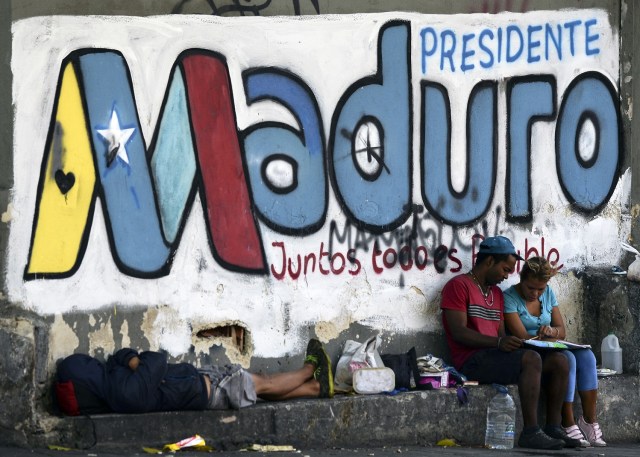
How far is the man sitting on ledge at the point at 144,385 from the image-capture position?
301 inches

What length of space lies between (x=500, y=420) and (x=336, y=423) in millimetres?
1235

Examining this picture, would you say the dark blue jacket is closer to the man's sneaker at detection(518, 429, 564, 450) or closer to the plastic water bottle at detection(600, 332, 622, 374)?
the man's sneaker at detection(518, 429, 564, 450)

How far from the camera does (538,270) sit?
30.5 feet

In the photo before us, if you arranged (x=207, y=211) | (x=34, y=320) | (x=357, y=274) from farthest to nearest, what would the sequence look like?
(x=357, y=274), (x=207, y=211), (x=34, y=320)

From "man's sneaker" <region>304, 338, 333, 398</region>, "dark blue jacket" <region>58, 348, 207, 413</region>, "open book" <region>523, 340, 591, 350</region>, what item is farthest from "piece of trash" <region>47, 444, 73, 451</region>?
"open book" <region>523, 340, 591, 350</region>

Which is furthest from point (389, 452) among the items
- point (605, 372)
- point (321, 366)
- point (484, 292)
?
point (605, 372)

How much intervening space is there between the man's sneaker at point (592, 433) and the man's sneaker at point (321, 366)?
1911 mm

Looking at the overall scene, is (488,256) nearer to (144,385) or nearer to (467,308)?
(467,308)

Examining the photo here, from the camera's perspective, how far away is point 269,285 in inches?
343

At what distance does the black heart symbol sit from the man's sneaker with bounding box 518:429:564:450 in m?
3.36

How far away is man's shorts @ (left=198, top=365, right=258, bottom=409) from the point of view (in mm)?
7961

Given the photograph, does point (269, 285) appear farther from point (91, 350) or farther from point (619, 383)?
point (619, 383)

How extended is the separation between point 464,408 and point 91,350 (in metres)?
2.52

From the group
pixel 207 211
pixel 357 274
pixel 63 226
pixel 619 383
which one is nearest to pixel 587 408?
pixel 619 383
